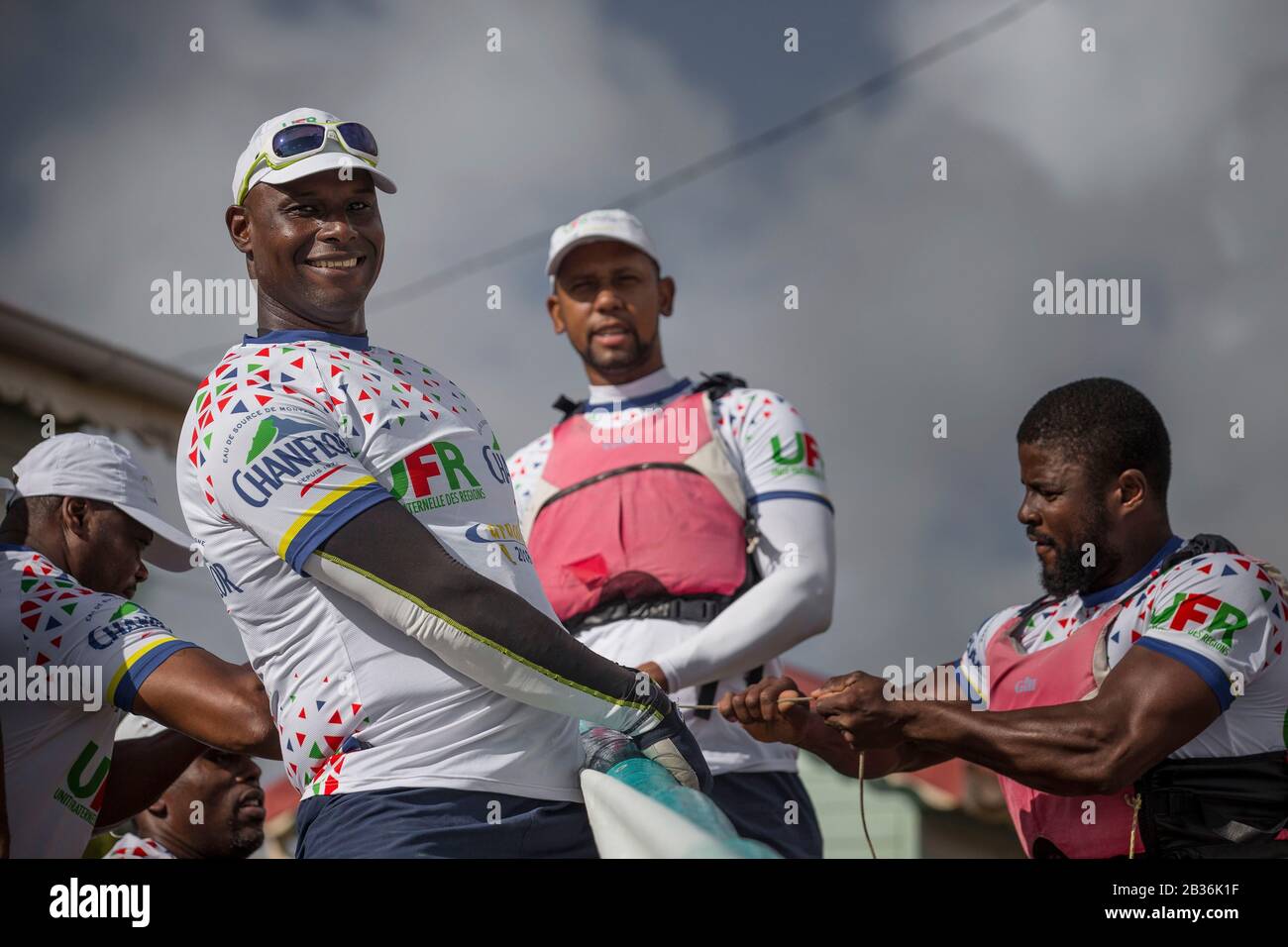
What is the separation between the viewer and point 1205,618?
3.31 meters

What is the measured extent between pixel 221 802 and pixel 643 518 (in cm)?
188

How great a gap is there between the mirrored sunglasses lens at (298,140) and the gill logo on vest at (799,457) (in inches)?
59.5

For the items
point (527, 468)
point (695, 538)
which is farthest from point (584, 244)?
point (695, 538)

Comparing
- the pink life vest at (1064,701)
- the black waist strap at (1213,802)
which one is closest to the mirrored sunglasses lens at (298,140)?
the pink life vest at (1064,701)

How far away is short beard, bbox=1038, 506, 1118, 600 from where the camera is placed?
3.68 meters

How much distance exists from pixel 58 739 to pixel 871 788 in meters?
6.98

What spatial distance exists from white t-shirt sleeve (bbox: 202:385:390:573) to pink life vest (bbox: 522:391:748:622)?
137cm

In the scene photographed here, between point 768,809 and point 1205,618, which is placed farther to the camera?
point 768,809

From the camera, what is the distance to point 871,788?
9812 mm

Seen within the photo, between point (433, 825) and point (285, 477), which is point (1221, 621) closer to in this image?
point (433, 825)

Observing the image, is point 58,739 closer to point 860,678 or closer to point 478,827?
point 478,827

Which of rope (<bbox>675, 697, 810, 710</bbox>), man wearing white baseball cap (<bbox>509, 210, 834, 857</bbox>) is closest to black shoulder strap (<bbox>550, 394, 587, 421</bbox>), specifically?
man wearing white baseball cap (<bbox>509, 210, 834, 857</bbox>)

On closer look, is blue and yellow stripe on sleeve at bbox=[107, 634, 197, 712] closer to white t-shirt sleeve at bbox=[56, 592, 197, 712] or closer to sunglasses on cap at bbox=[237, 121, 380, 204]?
white t-shirt sleeve at bbox=[56, 592, 197, 712]
